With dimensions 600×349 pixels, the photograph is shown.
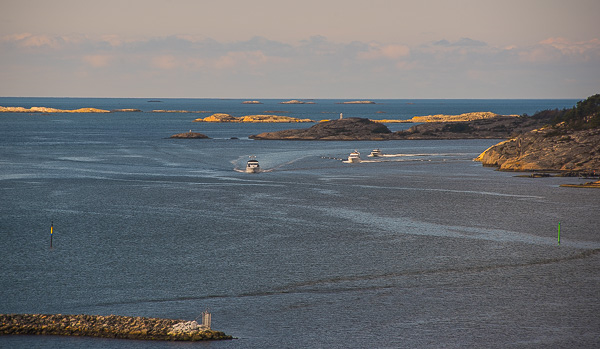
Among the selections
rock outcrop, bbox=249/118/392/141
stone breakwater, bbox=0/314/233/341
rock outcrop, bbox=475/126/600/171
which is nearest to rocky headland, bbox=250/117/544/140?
rock outcrop, bbox=249/118/392/141

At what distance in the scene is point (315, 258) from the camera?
40.6m

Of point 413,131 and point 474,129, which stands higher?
point 474,129

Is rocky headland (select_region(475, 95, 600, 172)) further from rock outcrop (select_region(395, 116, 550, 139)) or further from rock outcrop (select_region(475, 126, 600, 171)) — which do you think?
rock outcrop (select_region(395, 116, 550, 139))

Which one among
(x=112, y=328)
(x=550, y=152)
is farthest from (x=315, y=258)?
(x=550, y=152)

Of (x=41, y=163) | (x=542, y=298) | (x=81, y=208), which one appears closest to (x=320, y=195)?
(x=81, y=208)

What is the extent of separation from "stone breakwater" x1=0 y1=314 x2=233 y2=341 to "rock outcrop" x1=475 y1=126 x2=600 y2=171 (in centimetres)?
7340

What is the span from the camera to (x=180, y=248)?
143 feet

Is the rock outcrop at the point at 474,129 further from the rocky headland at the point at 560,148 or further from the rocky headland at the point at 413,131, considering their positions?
the rocky headland at the point at 560,148

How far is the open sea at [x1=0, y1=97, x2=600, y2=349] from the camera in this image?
28.1m

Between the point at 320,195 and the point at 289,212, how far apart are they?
12.2m

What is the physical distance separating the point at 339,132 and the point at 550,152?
90.8 metres

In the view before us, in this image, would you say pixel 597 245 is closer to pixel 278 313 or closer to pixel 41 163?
pixel 278 313

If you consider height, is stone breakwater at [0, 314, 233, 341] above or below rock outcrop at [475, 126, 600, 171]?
below

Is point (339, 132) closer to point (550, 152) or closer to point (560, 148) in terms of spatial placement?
point (550, 152)
